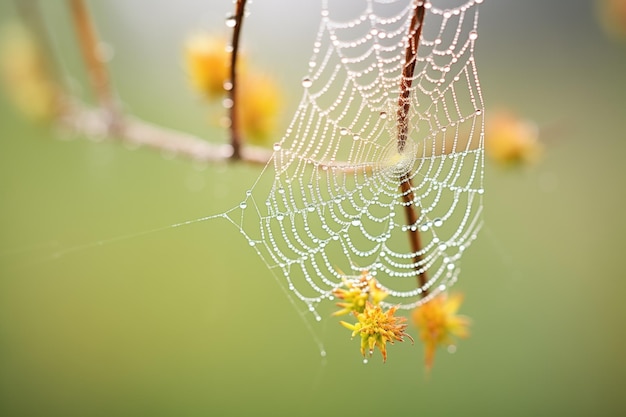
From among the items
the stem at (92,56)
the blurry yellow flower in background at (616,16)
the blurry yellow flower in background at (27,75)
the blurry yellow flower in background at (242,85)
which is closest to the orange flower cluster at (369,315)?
the blurry yellow flower in background at (242,85)

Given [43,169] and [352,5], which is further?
[43,169]

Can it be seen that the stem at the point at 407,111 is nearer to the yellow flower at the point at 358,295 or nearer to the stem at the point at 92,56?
the yellow flower at the point at 358,295

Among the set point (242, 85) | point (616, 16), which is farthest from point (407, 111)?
point (616, 16)

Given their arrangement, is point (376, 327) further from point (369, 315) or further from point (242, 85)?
point (242, 85)

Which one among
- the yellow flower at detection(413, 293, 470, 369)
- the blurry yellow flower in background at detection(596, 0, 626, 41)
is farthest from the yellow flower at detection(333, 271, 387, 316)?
the blurry yellow flower in background at detection(596, 0, 626, 41)

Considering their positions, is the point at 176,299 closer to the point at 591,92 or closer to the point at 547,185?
the point at 547,185

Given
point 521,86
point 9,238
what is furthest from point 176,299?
point 521,86

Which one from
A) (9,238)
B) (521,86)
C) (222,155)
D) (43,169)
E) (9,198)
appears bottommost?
(222,155)
